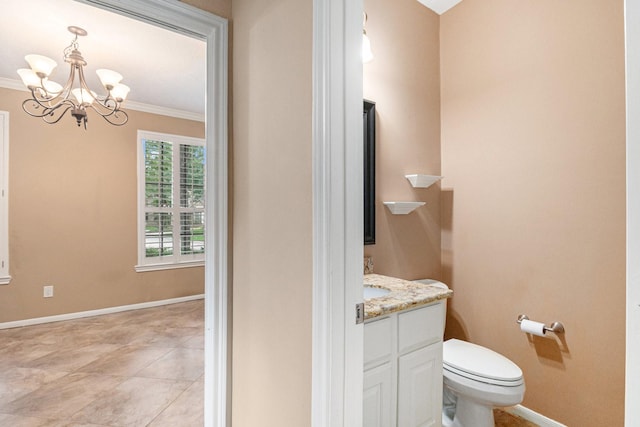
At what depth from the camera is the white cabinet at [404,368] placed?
1.22m

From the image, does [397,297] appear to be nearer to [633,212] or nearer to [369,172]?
[369,172]

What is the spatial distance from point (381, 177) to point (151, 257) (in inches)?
135

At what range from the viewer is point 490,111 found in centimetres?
209

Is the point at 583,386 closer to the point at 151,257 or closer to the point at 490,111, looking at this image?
the point at 490,111

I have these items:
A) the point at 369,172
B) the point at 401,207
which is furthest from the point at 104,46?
the point at 401,207

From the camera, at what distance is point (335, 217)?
0.92 metres

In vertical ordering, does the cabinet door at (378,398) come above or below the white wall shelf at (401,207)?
below

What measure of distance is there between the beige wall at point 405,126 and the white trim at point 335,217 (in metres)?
1.04

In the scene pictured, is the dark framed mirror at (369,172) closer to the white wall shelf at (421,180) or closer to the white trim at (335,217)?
the white wall shelf at (421,180)

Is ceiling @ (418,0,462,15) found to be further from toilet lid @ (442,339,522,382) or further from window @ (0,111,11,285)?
window @ (0,111,11,285)

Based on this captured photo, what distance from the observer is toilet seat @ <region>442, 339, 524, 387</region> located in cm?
153

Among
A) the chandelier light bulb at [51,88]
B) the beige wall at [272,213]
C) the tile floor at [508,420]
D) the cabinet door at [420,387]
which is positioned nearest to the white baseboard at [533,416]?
the tile floor at [508,420]

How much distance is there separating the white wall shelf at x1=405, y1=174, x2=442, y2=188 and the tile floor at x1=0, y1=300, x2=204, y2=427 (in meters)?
1.96

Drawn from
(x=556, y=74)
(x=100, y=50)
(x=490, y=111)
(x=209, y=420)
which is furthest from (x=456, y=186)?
(x=100, y=50)
